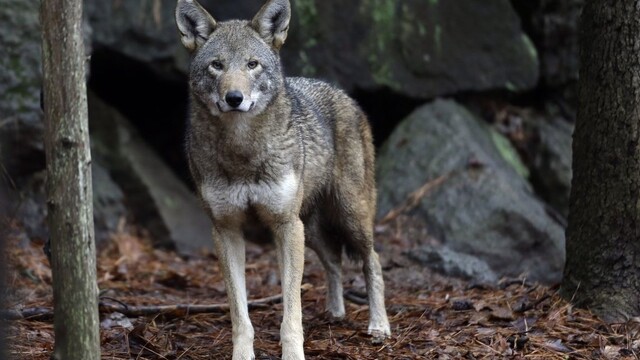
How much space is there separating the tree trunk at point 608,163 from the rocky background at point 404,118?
7.24 ft

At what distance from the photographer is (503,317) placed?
252 inches

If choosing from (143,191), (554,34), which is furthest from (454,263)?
(554,34)

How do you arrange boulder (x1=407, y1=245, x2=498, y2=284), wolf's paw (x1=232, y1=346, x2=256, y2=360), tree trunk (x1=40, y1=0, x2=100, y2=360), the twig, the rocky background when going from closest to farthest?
tree trunk (x1=40, y1=0, x2=100, y2=360), wolf's paw (x1=232, y1=346, x2=256, y2=360), boulder (x1=407, y1=245, x2=498, y2=284), the rocky background, the twig

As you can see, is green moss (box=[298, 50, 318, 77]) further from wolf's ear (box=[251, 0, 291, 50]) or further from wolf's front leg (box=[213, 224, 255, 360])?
wolf's front leg (box=[213, 224, 255, 360])

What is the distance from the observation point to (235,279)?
5.77 metres

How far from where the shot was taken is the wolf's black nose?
213 inches

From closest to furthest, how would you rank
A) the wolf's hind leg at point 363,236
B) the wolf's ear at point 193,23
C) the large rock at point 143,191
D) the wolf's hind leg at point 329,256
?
1. the wolf's ear at point 193,23
2. the wolf's hind leg at point 363,236
3. the wolf's hind leg at point 329,256
4. the large rock at point 143,191

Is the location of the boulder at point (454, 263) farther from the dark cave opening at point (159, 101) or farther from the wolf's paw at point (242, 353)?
the wolf's paw at point (242, 353)

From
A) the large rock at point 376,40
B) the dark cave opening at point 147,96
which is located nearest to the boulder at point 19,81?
the large rock at point 376,40

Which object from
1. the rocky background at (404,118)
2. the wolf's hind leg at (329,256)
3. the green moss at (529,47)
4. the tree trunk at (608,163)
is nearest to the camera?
the tree trunk at (608,163)

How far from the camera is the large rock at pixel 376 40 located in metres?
9.72

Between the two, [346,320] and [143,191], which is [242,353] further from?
[143,191]

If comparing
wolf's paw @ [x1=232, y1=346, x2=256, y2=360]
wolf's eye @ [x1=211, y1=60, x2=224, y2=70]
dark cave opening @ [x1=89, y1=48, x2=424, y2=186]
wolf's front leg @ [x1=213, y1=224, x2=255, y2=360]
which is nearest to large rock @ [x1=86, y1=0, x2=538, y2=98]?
dark cave opening @ [x1=89, y1=48, x2=424, y2=186]

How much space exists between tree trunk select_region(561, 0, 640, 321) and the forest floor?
0.80 feet
